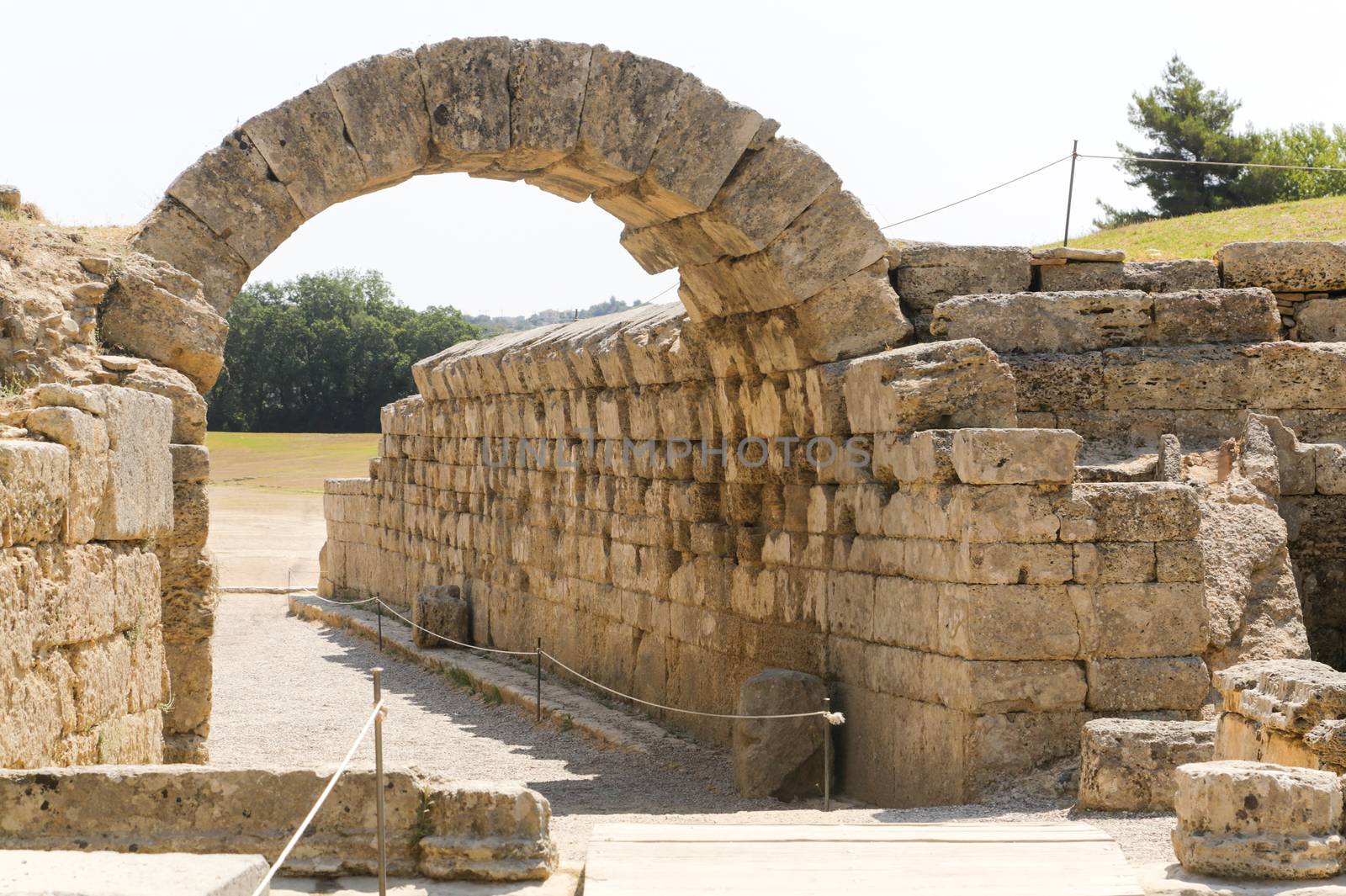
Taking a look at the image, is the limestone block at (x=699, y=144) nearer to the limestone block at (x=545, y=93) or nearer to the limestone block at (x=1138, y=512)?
the limestone block at (x=545, y=93)

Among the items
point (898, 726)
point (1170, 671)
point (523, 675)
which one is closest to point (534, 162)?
point (898, 726)

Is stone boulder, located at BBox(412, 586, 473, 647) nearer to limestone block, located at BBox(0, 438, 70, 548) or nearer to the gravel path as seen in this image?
the gravel path

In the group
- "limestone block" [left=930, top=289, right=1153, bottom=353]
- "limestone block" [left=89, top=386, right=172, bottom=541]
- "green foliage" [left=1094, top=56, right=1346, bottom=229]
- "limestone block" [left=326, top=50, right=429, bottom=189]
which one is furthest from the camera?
"green foliage" [left=1094, top=56, right=1346, bottom=229]

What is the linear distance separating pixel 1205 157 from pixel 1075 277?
2579 cm

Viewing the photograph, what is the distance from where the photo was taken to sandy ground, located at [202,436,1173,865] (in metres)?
7.18

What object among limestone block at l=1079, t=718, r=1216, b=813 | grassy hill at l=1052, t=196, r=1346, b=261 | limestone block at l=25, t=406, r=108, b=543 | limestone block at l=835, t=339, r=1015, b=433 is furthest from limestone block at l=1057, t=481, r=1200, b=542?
grassy hill at l=1052, t=196, r=1346, b=261

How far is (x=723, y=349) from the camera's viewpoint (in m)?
10.8

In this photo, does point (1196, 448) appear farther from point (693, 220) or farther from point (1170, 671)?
point (693, 220)

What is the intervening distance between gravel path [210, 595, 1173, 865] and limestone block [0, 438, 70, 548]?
4.74 ft

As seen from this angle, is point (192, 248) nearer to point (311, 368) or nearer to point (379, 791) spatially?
point (379, 791)

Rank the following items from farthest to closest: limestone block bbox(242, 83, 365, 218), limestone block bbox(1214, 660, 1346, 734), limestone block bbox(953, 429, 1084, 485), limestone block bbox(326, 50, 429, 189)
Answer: limestone block bbox(326, 50, 429, 189) → limestone block bbox(242, 83, 365, 218) → limestone block bbox(953, 429, 1084, 485) → limestone block bbox(1214, 660, 1346, 734)

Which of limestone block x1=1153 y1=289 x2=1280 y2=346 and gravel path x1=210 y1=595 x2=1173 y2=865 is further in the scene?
limestone block x1=1153 y1=289 x2=1280 y2=346

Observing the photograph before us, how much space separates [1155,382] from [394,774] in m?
6.05

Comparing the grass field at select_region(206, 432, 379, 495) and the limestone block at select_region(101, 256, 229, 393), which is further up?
the limestone block at select_region(101, 256, 229, 393)
